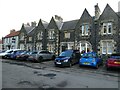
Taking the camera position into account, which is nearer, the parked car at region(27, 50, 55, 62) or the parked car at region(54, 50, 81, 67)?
the parked car at region(54, 50, 81, 67)

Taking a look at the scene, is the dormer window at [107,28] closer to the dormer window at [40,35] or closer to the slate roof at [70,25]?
the slate roof at [70,25]

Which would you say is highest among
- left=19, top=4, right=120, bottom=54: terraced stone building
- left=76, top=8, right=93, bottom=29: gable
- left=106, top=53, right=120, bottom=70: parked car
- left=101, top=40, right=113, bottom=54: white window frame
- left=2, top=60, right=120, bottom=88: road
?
left=76, top=8, right=93, bottom=29: gable

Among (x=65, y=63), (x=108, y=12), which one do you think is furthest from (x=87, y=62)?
(x=108, y=12)

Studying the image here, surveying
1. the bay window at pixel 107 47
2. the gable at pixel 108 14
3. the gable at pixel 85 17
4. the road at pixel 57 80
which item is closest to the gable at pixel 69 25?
the gable at pixel 85 17

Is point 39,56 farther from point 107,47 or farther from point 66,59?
point 107,47

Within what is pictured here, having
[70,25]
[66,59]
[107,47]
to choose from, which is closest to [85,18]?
[70,25]

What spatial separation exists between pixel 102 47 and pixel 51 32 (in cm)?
1252

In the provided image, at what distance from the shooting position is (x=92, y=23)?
25.0 metres

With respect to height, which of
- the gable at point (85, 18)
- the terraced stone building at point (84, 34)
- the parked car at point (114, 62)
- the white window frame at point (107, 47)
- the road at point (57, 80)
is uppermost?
the gable at point (85, 18)

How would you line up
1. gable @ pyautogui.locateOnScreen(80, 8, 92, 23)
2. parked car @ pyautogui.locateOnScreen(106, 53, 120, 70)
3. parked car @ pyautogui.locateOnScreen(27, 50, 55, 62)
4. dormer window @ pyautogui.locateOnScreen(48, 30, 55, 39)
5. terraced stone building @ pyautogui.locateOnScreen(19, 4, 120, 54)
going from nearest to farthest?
parked car @ pyautogui.locateOnScreen(106, 53, 120, 70), parked car @ pyautogui.locateOnScreen(27, 50, 55, 62), terraced stone building @ pyautogui.locateOnScreen(19, 4, 120, 54), gable @ pyautogui.locateOnScreen(80, 8, 92, 23), dormer window @ pyautogui.locateOnScreen(48, 30, 55, 39)

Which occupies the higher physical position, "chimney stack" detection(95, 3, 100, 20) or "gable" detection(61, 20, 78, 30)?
"chimney stack" detection(95, 3, 100, 20)

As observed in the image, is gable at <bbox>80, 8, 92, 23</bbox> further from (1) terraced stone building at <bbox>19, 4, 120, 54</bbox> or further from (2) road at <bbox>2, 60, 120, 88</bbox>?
(2) road at <bbox>2, 60, 120, 88</bbox>

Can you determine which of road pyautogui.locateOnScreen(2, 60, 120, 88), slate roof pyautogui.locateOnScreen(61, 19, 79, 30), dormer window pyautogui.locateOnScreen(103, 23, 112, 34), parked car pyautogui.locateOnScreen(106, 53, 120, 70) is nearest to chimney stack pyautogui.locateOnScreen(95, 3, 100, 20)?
dormer window pyautogui.locateOnScreen(103, 23, 112, 34)

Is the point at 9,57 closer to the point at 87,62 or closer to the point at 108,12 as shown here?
the point at 87,62
